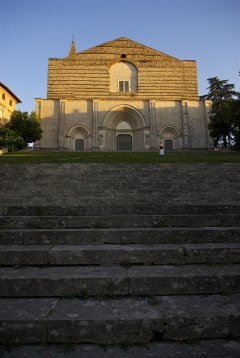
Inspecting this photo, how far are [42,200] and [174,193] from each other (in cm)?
551

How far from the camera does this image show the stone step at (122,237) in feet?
13.0

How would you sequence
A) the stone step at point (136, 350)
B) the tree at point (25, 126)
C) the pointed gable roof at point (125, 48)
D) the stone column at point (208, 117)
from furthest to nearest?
the pointed gable roof at point (125, 48) < the stone column at point (208, 117) < the tree at point (25, 126) < the stone step at point (136, 350)

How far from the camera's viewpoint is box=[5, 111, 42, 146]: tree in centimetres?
2800

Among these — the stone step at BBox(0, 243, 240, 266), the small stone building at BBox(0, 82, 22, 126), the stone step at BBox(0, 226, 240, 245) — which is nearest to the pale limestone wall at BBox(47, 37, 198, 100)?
the small stone building at BBox(0, 82, 22, 126)

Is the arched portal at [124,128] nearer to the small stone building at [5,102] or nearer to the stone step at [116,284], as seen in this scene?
the small stone building at [5,102]

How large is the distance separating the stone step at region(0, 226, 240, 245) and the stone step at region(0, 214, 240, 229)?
0.53 m

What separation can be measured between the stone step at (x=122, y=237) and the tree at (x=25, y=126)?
26.4 m

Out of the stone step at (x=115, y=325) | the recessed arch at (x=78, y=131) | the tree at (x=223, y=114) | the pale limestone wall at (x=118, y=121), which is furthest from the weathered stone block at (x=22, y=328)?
the recessed arch at (x=78, y=131)

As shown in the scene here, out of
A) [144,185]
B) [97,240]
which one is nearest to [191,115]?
[144,185]

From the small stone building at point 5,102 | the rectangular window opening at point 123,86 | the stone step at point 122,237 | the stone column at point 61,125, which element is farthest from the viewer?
the small stone building at point 5,102

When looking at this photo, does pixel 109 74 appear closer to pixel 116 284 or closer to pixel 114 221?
pixel 114 221

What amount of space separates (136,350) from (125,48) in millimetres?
39377

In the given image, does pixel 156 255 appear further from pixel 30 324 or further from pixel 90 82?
pixel 90 82

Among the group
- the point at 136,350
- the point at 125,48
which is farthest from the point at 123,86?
the point at 136,350
